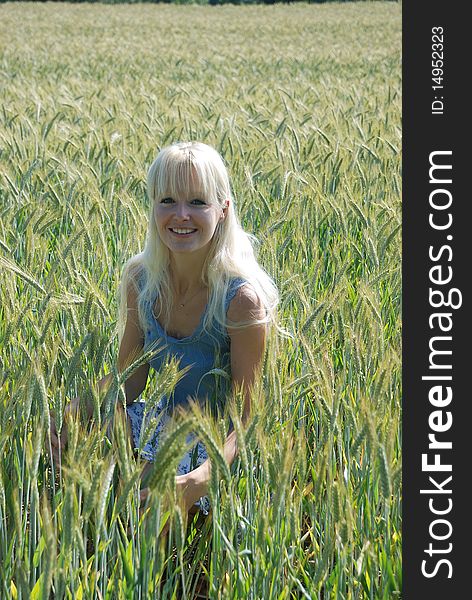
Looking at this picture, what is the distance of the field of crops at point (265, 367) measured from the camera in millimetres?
1171

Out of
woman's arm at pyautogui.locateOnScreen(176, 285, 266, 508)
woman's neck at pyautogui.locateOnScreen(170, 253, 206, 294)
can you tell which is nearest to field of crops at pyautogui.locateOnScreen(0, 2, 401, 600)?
woman's arm at pyautogui.locateOnScreen(176, 285, 266, 508)

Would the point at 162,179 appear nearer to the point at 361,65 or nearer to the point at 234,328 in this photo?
the point at 234,328

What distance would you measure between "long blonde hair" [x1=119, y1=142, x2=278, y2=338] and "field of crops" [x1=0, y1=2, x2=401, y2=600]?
3.2 inches

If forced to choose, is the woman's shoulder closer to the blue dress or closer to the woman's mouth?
the blue dress

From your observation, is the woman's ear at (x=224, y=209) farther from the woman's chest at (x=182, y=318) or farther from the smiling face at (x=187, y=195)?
the woman's chest at (x=182, y=318)

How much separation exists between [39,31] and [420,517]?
18021 mm

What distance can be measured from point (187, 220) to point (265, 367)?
496mm

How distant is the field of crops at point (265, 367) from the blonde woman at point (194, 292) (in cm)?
7

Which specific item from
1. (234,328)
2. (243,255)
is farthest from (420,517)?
(243,255)

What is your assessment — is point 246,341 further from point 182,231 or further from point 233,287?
point 182,231

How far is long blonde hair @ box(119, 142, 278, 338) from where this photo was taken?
1.80 metres

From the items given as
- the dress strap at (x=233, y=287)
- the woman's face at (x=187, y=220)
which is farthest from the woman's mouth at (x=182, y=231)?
the dress strap at (x=233, y=287)

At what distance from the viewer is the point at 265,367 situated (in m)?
1.42

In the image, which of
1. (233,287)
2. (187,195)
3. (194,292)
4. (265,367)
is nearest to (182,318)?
(194,292)
